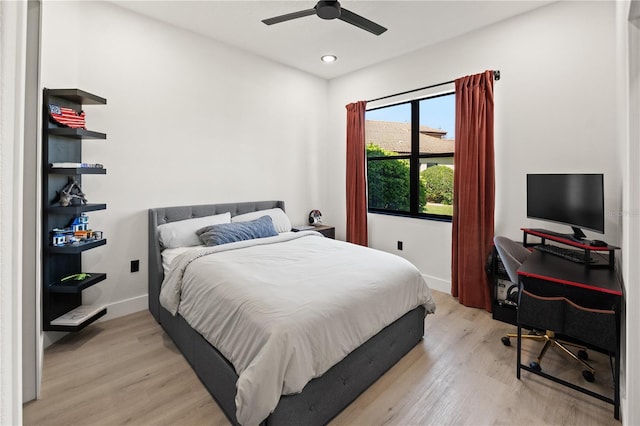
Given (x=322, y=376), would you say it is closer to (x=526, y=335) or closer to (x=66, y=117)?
(x=526, y=335)

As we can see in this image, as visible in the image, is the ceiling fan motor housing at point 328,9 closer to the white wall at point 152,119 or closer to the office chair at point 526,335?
the white wall at point 152,119

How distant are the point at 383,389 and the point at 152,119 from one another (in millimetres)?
3140

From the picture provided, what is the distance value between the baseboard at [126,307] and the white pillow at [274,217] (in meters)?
1.21

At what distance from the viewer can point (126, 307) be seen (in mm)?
3020

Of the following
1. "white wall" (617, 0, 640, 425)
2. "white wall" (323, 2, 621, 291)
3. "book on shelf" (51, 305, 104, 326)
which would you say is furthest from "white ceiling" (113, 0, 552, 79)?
"book on shelf" (51, 305, 104, 326)

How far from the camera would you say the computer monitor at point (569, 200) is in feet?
7.22

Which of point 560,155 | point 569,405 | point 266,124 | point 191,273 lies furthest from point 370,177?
point 569,405

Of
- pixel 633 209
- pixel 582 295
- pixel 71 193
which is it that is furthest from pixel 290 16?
pixel 582 295

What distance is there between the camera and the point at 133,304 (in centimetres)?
306

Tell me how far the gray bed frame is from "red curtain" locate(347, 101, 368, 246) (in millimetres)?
1993

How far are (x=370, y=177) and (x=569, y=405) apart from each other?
3.23 meters

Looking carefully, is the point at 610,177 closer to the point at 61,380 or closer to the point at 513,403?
the point at 513,403

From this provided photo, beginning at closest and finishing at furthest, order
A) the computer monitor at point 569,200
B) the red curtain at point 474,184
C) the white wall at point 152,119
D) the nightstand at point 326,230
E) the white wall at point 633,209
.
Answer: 1. the white wall at point 633,209
2. the computer monitor at point 569,200
3. the white wall at point 152,119
4. the red curtain at point 474,184
5. the nightstand at point 326,230

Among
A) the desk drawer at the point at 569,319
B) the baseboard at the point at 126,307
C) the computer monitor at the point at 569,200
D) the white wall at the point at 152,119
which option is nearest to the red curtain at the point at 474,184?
the computer monitor at the point at 569,200
